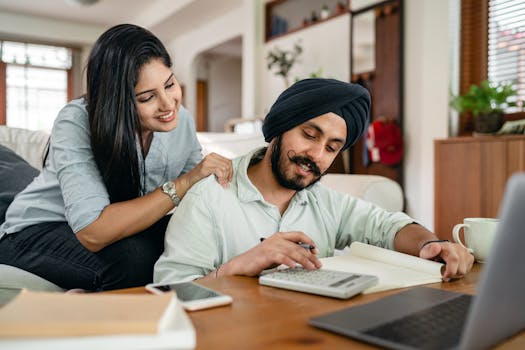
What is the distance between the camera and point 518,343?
667 millimetres

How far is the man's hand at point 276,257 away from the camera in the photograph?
988 mm

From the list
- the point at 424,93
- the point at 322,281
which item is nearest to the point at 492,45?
the point at 424,93

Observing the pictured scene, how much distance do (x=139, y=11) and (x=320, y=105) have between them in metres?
7.16

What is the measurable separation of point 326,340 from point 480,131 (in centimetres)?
299

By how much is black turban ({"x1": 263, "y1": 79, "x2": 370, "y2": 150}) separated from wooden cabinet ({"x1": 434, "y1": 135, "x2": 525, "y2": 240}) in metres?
1.98

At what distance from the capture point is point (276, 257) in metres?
0.99

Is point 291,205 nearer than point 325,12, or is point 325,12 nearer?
point 291,205

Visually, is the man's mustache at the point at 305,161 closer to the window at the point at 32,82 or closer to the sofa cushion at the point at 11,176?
the sofa cushion at the point at 11,176

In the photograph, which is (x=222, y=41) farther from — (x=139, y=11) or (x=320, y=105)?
(x=320, y=105)

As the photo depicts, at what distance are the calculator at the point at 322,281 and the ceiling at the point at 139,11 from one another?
5998mm

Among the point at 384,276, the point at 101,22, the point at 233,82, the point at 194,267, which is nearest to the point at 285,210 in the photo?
the point at 194,267

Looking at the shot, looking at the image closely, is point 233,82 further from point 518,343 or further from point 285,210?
point 518,343

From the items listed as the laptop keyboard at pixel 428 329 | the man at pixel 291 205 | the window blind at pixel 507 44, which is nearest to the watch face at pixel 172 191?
the man at pixel 291 205

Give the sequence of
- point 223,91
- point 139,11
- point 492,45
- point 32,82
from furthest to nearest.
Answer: point 223,91
point 32,82
point 139,11
point 492,45
